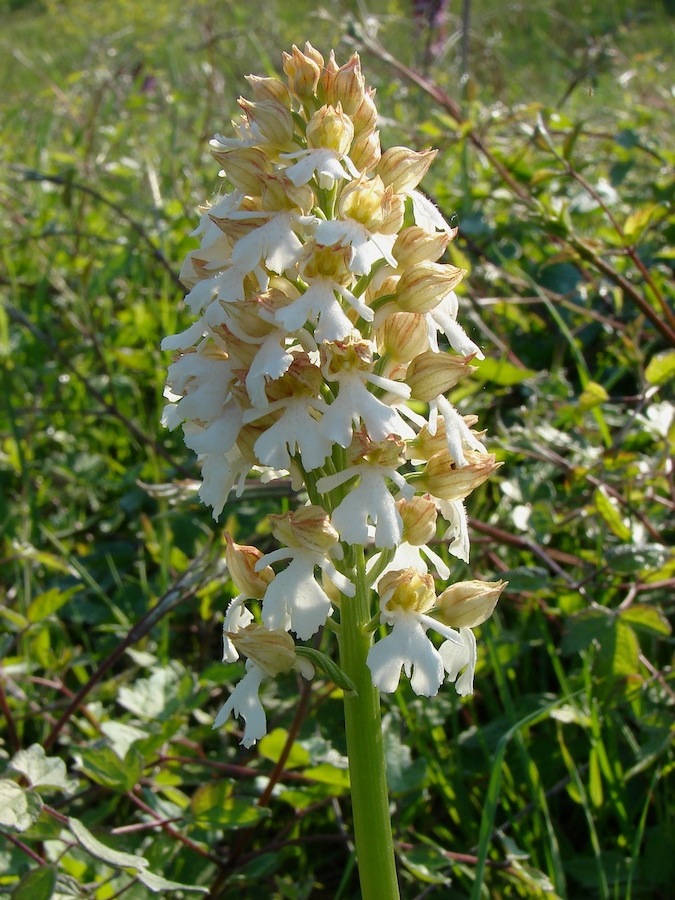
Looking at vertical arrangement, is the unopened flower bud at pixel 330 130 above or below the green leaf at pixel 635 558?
above

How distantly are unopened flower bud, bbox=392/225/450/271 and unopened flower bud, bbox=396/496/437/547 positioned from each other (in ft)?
0.83

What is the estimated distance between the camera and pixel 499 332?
101 inches

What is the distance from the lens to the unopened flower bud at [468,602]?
1.00m

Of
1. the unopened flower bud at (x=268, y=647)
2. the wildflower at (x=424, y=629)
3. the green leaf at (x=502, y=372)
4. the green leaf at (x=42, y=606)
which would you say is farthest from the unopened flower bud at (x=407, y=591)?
the green leaf at (x=502, y=372)

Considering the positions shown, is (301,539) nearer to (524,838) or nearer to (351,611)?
(351,611)

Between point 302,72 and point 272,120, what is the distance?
7cm

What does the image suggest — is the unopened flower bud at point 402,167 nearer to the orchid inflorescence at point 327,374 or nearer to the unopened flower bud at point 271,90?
the orchid inflorescence at point 327,374

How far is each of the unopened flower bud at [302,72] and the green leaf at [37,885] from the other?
0.91 metres

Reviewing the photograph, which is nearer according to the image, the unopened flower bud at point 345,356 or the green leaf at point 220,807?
the unopened flower bud at point 345,356

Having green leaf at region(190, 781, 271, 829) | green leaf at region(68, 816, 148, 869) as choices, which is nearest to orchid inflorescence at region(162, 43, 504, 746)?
green leaf at region(68, 816, 148, 869)

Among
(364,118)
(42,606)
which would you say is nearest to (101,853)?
(42,606)

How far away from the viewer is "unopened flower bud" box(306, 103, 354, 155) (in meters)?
0.98

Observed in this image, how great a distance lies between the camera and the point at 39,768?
3.97 feet

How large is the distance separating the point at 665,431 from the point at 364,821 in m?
0.94
